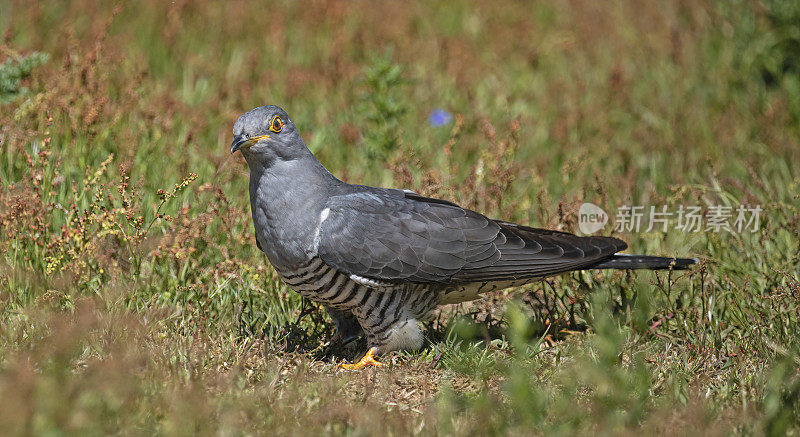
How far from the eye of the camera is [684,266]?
14.8ft

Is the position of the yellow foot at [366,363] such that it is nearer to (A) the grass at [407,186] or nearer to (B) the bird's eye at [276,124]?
(A) the grass at [407,186]

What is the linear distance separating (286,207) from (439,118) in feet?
9.29

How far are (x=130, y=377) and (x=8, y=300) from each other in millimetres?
1294

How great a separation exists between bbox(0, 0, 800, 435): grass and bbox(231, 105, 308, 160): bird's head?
0.53 metres

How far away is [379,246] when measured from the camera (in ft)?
13.6

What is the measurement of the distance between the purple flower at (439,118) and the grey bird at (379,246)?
7.17ft

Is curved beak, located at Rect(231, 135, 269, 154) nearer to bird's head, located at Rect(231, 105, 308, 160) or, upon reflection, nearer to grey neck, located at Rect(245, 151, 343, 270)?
bird's head, located at Rect(231, 105, 308, 160)

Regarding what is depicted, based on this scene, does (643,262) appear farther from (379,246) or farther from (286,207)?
(286,207)

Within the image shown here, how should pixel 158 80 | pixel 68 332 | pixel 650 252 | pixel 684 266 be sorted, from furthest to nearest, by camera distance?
1. pixel 158 80
2. pixel 650 252
3. pixel 684 266
4. pixel 68 332

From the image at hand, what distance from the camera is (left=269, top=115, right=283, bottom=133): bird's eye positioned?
13.3ft

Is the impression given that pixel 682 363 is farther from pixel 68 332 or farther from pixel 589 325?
pixel 68 332

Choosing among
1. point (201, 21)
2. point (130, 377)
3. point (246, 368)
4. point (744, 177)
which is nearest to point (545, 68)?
point (744, 177)

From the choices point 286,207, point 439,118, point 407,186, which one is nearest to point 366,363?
point 286,207

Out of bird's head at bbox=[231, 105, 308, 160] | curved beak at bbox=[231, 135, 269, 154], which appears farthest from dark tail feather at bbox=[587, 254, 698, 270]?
curved beak at bbox=[231, 135, 269, 154]
